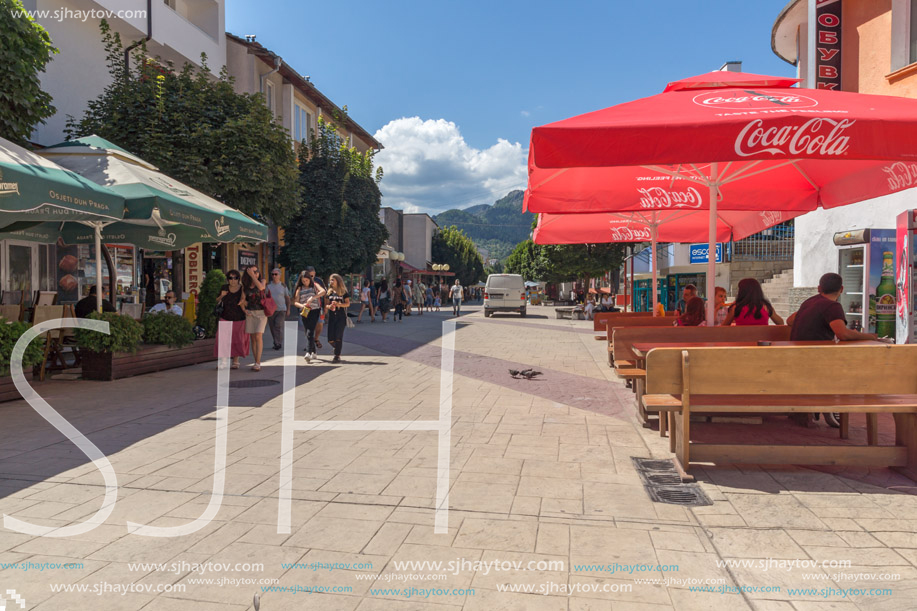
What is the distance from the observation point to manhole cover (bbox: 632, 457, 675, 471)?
4594mm

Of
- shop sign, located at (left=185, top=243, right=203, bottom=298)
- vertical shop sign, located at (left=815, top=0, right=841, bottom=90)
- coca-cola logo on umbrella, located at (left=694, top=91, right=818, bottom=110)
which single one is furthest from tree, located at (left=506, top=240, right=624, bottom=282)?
coca-cola logo on umbrella, located at (left=694, top=91, right=818, bottom=110)

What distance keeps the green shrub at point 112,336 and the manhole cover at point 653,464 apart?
6.78 metres

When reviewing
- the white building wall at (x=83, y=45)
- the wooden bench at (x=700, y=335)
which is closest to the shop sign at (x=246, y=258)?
the white building wall at (x=83, y=45)

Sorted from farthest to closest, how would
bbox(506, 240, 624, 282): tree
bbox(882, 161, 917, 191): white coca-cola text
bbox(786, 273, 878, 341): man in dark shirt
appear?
bbox(506, 240, 624, 282): tree < bbox(882, 161, 917, 191): white coca-cola text < bbox(786, 273, 878, 341): man in dark shirt

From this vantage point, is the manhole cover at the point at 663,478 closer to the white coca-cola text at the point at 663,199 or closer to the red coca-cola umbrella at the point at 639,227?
the white coca-cola text at the point at 663,199

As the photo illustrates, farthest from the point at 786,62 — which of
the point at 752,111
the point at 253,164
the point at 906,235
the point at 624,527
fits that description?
the point at 624,527

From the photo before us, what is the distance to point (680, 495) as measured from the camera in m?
3.98

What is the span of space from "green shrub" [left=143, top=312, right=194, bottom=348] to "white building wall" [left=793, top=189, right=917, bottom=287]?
1191 cm

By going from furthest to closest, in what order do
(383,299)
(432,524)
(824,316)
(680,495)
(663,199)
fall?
(383,299) → (663,199) → (824,316) → (680,495) → (432,524)

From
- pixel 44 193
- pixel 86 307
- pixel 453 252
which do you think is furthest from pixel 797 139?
pixel 453 252

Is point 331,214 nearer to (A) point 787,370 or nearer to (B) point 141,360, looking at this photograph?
(B) point 141,360

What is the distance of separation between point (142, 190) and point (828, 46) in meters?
12.8

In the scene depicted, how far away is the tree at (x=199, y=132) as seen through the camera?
13.0 m

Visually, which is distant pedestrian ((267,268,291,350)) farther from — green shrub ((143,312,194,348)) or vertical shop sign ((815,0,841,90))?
vertical shop sign ((815,0,841,90))
